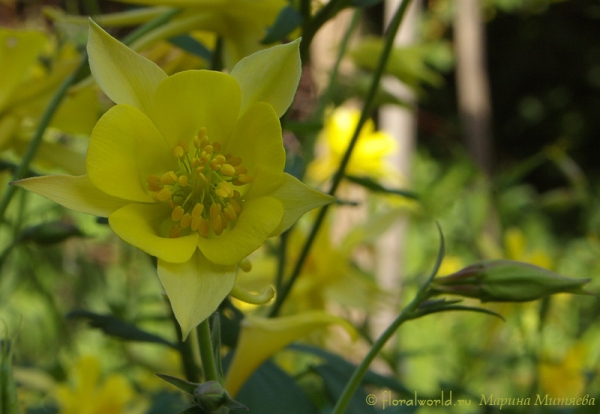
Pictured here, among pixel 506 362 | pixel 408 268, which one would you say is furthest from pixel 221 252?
pixel 408 268

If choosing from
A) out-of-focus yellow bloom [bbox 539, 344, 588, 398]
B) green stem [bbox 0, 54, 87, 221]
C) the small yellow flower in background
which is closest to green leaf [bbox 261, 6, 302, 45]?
the small yellow flower in background

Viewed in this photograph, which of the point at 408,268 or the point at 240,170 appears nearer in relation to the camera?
the point at 240,170

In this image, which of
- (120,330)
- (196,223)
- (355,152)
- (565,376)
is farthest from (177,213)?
(355,152)

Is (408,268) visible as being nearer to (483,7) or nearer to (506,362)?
(506,362)

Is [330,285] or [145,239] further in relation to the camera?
[330,285]

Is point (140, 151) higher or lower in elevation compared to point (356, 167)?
higher

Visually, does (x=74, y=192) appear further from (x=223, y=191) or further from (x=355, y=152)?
(x=355, y=152)

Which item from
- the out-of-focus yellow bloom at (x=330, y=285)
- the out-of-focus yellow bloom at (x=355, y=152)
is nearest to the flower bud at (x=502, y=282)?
the out-of-focus yellow bloom at (x=330, y=285)
